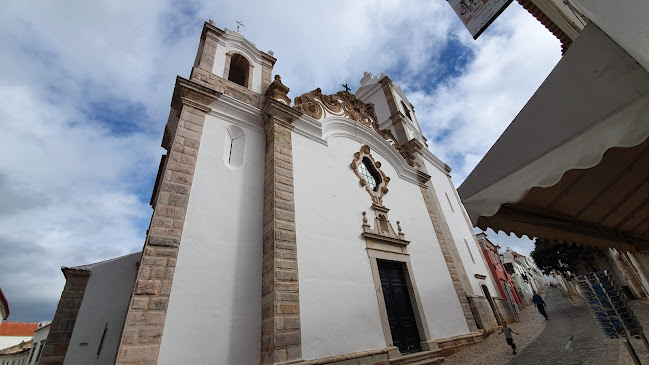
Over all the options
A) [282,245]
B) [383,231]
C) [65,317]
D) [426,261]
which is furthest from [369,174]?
[65,317]

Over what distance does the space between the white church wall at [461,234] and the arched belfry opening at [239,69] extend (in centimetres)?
900

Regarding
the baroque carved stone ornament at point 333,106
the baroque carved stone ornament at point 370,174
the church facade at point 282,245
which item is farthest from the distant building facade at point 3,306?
the baroque carved stone ornament at point 370,174

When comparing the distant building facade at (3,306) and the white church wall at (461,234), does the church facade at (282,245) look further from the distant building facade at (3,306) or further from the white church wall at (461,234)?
the distant building facade at (3,306)

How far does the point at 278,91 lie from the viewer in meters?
8.36

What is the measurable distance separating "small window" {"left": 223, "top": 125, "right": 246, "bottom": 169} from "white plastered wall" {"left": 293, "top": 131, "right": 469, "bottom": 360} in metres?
1.38

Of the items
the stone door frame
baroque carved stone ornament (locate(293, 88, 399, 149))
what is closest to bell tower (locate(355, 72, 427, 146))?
baroque carved stone ornament (locate(293, 88, 399, 149))

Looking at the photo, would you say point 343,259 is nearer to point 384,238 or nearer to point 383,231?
point 384,238

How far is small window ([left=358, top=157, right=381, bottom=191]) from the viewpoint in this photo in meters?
9.30

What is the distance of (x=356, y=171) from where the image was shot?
29.0ft

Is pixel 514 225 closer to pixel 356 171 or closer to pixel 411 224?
pixel 356 171

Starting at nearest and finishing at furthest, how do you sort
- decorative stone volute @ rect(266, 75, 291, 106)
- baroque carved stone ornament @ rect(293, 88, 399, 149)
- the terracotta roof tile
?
decorative stone volute @ rect(266, 75, 291, 106), baroque carved stone ornament @ rect(293, 88, 399, 149), the terracotta roof tile

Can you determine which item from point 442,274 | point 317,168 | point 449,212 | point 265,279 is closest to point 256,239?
point 265,279

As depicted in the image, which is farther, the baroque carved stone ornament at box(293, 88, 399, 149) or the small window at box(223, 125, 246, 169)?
the baroque carved stone ornament at box(293, 88, 399, 149)

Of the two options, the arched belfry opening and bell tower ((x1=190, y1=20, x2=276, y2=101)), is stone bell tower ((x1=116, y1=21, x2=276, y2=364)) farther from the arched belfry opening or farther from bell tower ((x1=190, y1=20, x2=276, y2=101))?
the arched belfry opening
